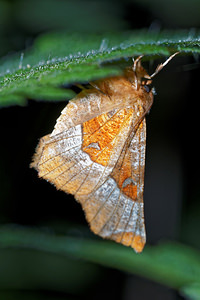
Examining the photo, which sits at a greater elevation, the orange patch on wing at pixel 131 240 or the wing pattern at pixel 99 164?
the wing pattern at pixel 99 164

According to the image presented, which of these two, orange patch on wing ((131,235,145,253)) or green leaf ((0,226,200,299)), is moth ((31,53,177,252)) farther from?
green leaf ((0,226,200,299))

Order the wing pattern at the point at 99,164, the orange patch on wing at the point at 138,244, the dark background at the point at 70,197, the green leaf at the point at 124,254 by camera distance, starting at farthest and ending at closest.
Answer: the dark background at the point at 70,197
the green leaf at the point at 124,254
the wing pattern at the point at 99,164
the orange patch on wing at the point at 138,244

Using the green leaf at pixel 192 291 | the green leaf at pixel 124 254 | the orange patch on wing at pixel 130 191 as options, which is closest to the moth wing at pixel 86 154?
the orange patch on wing at pixel 130 191

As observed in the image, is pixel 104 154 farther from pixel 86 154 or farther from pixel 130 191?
pixel 130 191

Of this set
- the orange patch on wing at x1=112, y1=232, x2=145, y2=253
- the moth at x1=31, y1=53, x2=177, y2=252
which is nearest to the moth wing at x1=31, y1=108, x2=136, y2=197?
the moth at x1=31, y1=53, x2=177, y2=252

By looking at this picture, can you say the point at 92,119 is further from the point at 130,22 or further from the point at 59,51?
the point at 130,22

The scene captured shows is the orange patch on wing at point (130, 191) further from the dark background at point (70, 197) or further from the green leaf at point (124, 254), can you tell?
the dark background at point (70, 197)

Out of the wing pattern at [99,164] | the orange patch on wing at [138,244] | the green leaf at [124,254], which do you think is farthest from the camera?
the green leaf at [124,254]
